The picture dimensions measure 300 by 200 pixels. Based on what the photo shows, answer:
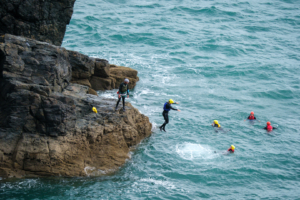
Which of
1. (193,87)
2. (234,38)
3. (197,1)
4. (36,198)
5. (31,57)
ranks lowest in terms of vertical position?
(36,198)

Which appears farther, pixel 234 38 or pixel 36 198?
pixel 234 38

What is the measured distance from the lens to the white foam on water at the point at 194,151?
20894mm

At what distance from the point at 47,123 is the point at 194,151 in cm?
1029

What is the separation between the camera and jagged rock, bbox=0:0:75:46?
21.2 metres

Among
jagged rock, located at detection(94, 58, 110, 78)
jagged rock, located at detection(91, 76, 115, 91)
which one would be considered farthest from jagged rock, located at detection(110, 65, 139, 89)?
jagged rock, located at detection(94, 58, 110, 78)

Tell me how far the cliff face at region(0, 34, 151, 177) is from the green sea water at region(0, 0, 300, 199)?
0.90 meters

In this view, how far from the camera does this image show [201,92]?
32.1 m

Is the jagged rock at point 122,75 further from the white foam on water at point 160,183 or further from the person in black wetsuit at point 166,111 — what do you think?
the white foam on water at point 160,183

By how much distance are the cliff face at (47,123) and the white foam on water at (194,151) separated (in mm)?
3740

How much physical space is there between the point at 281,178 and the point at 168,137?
8326 millimetres

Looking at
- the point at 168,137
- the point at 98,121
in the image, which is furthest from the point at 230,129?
the point at 98,121

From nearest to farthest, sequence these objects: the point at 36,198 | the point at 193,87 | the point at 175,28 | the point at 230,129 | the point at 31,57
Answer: the point at 36,198, the point at 31,57, the point at 230,129, the point at 193,87, the point at 175,28

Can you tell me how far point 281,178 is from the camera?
1931 centimetres

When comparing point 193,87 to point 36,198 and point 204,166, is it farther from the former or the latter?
point 36,198
